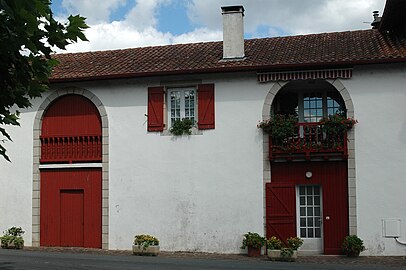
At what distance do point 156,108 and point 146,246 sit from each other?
4.26 m

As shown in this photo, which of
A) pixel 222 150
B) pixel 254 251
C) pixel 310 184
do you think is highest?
pixel 222 150

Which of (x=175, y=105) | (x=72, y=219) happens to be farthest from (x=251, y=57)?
(x=72, y=219)

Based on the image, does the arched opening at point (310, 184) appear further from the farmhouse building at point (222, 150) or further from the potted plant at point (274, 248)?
the potted plant at point (274, 248)

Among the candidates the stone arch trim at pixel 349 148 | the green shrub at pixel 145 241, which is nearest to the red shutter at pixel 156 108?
the stone arch trim at pixel 349 148

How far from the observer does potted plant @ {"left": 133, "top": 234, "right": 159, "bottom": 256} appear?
1880 cm

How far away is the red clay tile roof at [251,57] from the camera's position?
18.9 metres

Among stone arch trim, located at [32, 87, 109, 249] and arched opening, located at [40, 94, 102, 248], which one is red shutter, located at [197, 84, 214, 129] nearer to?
stone arch trim, located at [32, 87, 109, 249]

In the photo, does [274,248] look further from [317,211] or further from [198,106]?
[198,106]

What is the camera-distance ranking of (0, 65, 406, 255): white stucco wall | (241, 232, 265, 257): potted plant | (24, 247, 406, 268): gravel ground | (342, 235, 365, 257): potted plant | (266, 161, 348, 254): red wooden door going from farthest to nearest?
(266, 161, 348, 254): red wooden door → (241, 232, 265, 257): potted plant → (0, 65, 406, 255): white stucco wall → (342, 235, 365, 257): potted plant → (24, 247, 406, 268): gravel ground

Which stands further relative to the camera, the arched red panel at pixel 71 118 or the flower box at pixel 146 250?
the arched red panel at pixel 71 118

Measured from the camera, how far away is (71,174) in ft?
68.8

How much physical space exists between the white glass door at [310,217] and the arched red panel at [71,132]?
6.47 meters

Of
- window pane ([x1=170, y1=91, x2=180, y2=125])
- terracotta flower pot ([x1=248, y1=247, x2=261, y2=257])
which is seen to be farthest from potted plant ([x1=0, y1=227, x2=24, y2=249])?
terracotta flower pot ([x1=248, y1=247, x2=261, y2=257])

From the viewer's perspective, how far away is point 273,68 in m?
19.1
